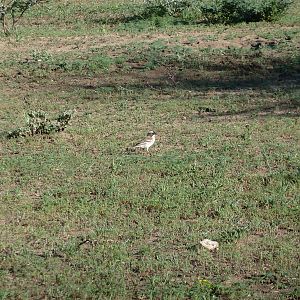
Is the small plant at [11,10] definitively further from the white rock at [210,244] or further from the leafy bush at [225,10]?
the white rock at [210,244]

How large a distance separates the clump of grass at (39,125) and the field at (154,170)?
9 centimetres

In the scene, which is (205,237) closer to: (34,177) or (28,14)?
(34,177)

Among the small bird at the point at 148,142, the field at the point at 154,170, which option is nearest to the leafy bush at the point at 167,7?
the field at the point at 154,170

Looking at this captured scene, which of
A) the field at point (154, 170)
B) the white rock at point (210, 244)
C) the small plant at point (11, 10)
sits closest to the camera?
the field at point (154, 170)

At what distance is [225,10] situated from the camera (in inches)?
609

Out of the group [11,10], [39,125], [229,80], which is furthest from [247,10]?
[39,125]

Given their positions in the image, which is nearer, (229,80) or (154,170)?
(154,170)

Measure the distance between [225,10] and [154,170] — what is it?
8767 mm

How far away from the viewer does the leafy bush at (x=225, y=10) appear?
15.2 m

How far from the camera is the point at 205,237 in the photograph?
5805mm

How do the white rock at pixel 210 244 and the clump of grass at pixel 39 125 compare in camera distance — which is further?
the clump of grass at pixel 39 125

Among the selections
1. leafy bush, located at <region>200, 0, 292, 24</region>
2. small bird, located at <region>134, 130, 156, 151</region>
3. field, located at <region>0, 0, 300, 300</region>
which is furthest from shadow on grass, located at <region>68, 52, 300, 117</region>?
leafy bush, located at <region>200, 0, 292, 24</region>

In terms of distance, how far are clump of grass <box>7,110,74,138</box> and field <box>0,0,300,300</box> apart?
87 mm

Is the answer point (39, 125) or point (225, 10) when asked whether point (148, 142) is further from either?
point (225, 10)
